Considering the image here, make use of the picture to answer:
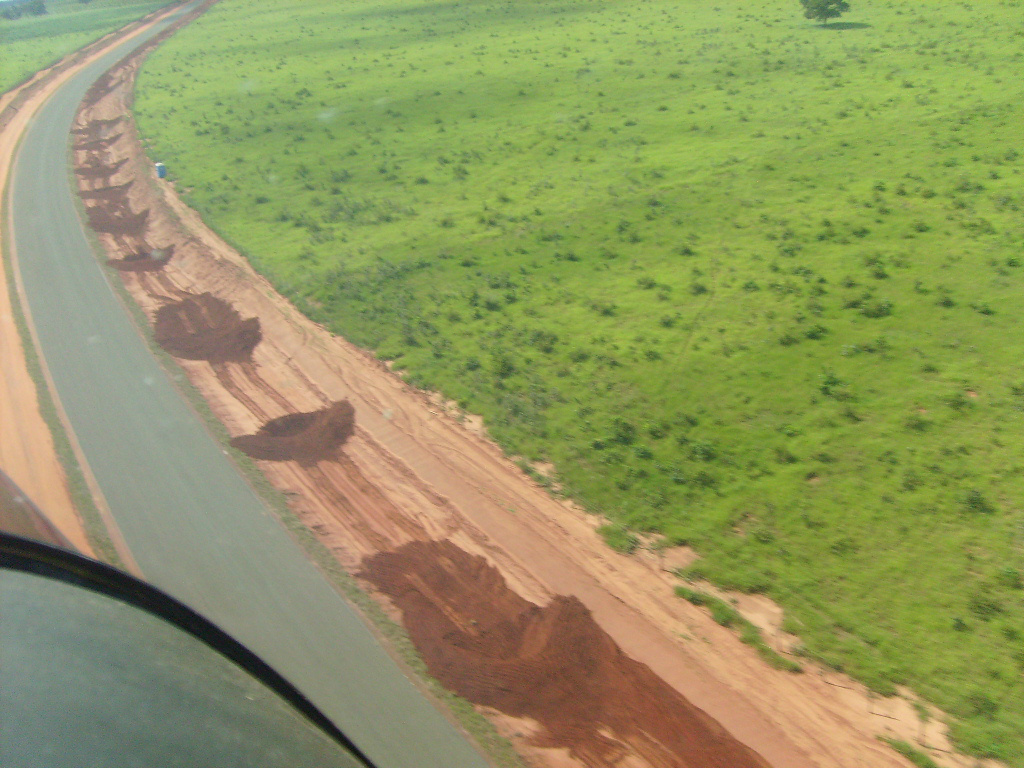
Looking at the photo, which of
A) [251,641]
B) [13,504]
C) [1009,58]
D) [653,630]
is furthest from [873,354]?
[1009,58]

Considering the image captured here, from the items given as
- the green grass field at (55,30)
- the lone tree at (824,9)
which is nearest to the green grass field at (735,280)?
the lone tree at (824,9)

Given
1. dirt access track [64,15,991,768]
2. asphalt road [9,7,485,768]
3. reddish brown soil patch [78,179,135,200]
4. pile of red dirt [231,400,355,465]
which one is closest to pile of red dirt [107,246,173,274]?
asphalt road [9,7,485,768]

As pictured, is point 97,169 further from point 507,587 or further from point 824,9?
point 824,9

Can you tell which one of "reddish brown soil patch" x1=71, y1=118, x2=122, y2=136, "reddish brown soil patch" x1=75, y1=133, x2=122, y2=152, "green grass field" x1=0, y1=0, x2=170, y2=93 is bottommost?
"reddish brown soil patch" x1=75, y1=133, x2=122, y2=152

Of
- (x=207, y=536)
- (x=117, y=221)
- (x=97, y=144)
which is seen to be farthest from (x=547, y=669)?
(x=97, y=144)

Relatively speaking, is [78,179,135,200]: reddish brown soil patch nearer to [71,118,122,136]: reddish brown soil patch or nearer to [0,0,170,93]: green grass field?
[71,118,122,136]: reddish brown soil patch

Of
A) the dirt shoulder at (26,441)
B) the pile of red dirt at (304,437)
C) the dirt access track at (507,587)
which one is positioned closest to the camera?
the dirt access track at (507,587)

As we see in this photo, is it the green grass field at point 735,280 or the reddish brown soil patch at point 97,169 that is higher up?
the reddish brown soil patch at point 97,169

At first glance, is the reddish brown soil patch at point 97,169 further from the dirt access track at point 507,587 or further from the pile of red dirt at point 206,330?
the dirt access track at point 507,587

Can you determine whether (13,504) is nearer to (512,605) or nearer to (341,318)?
(512,605)
